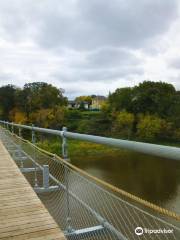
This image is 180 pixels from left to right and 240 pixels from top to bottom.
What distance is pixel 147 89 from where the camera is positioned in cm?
4650

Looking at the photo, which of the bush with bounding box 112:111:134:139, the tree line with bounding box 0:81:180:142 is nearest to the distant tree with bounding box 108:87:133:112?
the tree line with bounding box 0:81:180:142

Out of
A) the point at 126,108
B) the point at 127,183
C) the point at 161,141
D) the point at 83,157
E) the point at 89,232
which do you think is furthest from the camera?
the point at 126,108

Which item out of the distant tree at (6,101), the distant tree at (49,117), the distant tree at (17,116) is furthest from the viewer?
the distant tree at (6,101)

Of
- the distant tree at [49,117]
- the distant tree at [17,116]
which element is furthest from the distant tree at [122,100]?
the distant tree at [17,116]

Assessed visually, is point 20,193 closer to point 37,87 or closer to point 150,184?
point 150,184

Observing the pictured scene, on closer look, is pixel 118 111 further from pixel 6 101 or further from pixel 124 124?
pixel 6 101

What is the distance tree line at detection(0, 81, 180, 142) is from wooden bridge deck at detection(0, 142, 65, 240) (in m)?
38.5

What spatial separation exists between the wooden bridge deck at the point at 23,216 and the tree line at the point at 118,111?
126ft

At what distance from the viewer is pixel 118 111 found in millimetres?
46969

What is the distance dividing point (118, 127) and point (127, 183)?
2395cm

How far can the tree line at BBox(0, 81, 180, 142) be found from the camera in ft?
143

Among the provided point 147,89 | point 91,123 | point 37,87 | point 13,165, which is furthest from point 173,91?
point 13,165

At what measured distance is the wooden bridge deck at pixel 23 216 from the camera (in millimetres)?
2727

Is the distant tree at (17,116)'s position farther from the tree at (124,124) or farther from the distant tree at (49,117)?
the tree at (124,124)
